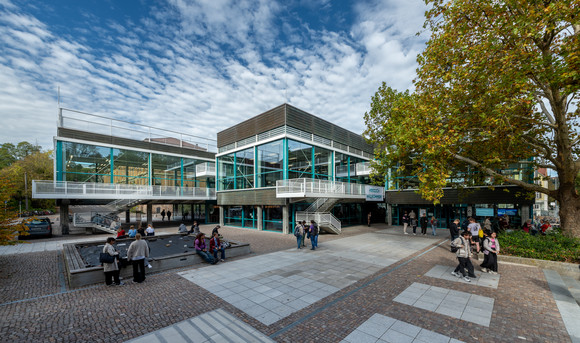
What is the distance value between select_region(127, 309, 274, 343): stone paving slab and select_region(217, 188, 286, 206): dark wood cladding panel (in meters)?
13.0

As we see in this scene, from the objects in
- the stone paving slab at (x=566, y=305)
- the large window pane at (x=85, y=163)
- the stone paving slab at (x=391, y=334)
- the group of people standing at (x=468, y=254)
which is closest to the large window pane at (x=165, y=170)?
the large window pane at (x=85, y=163)

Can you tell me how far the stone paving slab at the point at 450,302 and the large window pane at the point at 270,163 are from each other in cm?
1338

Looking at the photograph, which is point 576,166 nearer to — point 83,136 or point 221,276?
point 221,276

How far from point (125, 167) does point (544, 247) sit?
30095 mm

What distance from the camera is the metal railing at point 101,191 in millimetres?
16859

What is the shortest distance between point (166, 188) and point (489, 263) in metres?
23.6

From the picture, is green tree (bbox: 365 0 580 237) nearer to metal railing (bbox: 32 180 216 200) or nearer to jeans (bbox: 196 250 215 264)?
jeans (bbox: 196 250 215 264)

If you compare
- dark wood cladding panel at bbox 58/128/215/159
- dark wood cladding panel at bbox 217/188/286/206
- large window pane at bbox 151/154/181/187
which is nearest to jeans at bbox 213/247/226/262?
dark wood cladding panel at bbox 217/188/286/206

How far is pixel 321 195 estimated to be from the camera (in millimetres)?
17156

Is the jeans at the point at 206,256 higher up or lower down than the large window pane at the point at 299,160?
lower down

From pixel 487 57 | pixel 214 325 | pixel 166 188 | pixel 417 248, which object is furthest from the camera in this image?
pixel 166 188

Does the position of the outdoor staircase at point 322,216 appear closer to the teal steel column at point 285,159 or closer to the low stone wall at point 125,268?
the teal steel column at point 285,159

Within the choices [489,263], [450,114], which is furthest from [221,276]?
[450,114]

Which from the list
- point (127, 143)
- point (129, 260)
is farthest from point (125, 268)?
point (127, 143)
